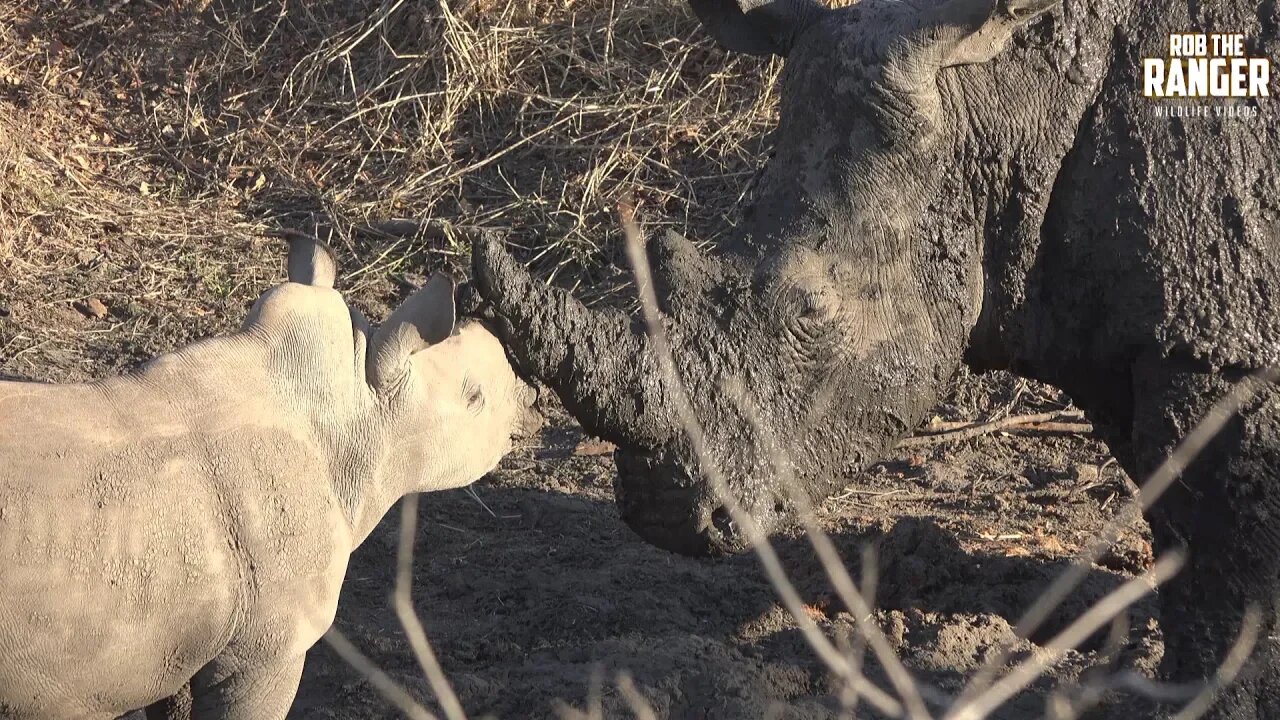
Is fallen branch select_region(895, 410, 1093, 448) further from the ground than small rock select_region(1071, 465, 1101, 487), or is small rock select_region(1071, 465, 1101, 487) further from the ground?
fallen branch select_region(895, 410, 1093, 448)

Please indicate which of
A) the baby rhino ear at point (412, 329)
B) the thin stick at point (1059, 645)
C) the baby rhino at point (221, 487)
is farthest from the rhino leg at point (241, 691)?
the thin stick at point (1059, 645)

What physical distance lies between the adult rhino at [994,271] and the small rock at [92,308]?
152 inches

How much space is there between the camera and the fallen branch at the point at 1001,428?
23.0 ft

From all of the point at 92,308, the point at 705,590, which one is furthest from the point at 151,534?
the point at 92,308

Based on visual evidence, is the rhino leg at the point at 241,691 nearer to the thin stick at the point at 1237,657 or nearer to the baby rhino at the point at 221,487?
the baby rhino at the point at 221,487

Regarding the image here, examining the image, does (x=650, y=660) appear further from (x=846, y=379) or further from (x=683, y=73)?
(x=683, y=73)

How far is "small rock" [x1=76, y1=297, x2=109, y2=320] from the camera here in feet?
23.6

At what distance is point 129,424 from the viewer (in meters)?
3.40

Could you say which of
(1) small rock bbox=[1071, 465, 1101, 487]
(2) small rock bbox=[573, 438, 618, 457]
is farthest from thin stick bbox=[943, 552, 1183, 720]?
(2) small rock bbox=[573, 438, 618, 457]

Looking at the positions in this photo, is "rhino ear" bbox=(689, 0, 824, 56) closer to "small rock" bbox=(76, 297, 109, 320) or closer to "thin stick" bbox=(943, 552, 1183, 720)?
"thin stick" bbox=(943, 552, 1183, 720)

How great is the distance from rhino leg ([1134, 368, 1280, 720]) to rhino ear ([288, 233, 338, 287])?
2.11m

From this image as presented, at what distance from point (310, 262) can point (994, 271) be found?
5.89 ft

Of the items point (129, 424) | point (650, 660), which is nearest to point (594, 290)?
point (650, 660)

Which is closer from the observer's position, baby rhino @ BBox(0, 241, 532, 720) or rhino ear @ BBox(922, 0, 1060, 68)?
baby rhino @ BBox(0, 241, 532, 720)
